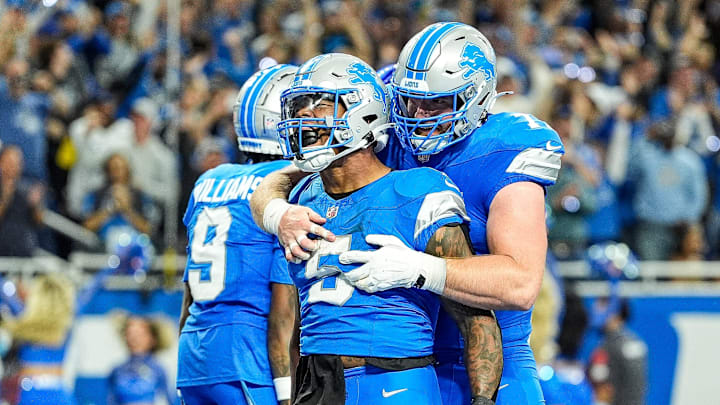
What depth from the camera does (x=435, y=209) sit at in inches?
143

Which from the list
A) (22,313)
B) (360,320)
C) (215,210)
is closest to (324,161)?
(360,320)

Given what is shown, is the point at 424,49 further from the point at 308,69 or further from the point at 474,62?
the point at 308,69

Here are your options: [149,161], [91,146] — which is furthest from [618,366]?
[91,146]

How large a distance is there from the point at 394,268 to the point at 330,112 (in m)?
0.63

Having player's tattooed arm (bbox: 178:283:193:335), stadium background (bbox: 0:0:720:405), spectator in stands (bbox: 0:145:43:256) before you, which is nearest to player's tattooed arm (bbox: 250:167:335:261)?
player's tattooed arm (bbox: 178:283:193:335)

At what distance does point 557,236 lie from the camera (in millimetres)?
10555

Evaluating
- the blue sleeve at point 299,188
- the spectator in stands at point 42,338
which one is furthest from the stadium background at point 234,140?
the blue sleeve at point 299,188

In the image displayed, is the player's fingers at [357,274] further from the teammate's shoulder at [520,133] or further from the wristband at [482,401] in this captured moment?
the teammate's shoulder at [520,133]

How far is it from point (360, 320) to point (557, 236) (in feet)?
23.3

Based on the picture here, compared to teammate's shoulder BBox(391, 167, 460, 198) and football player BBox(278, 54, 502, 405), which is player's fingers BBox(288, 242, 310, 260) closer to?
football player BBox(278, 54, 502, 405)

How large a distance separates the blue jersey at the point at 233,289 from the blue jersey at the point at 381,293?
1.13m

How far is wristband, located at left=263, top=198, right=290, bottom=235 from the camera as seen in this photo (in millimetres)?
3980

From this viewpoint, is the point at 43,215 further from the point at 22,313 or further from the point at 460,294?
the point at 460,294

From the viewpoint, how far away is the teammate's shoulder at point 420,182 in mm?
3699
